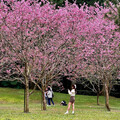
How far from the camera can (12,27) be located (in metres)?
17.9

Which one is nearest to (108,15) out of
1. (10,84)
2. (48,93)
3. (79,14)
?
(79,14)

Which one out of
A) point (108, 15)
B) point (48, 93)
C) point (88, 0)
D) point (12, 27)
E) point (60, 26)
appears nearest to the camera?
point (108, 15)

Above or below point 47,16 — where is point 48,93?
below

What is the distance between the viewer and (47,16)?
18.3 metres

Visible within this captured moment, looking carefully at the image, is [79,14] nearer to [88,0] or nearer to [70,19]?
[70,19]

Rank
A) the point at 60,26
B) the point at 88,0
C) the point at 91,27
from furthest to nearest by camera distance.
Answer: the point at 88,0 < the point at 91,27 < the point at 60,26

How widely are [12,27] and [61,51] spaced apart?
13.0 ft

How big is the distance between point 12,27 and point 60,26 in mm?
3185

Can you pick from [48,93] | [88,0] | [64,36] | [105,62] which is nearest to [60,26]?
[64,36]

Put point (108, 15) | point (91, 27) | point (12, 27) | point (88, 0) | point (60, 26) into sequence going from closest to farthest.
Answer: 1. point (108, 15)
2. point (12, 27)
3. point (60, 26)
4. point (91, 27)
5. point (88, 0)

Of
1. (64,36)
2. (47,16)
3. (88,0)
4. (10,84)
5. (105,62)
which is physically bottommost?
(10,84)

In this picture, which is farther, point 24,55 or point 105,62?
point 105,62

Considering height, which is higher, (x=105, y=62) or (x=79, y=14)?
(x=79, y=14)

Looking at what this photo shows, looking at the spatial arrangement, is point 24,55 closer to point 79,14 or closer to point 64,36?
point 64,36
